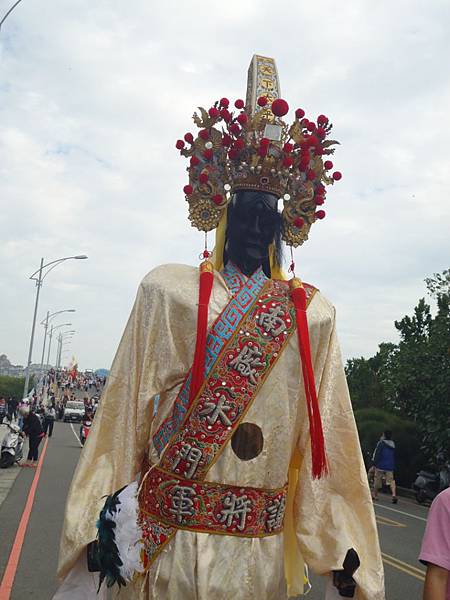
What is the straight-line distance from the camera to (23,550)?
7160 mm

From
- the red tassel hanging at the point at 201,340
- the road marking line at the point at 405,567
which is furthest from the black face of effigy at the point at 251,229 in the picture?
the road marking line at the point at 405,567

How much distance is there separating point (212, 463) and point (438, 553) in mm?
792

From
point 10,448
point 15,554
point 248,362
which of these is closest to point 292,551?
point 248,362

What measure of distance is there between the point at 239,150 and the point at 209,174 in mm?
156

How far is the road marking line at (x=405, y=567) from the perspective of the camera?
22.6 feet

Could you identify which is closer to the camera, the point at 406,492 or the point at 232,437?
the point at 232,437

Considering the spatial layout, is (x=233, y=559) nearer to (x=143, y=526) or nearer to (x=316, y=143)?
(x=143, y=526)

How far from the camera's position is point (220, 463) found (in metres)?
2.32

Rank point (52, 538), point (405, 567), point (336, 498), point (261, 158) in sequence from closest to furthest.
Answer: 1. point (336, 498)
2. point (261, 158)
3. point (405, 567)
4. point (52, 538)

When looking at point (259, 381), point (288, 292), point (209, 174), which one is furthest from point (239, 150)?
point (259, 381)

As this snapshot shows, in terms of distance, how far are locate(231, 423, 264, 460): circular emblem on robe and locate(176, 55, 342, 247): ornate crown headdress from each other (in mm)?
849

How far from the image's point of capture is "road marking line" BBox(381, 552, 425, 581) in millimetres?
6891

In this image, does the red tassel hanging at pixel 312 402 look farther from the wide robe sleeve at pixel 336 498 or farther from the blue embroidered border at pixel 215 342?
the blue embroidered border at pixel 215 342

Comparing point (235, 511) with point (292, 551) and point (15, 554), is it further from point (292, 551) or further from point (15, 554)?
point (15, 554)
